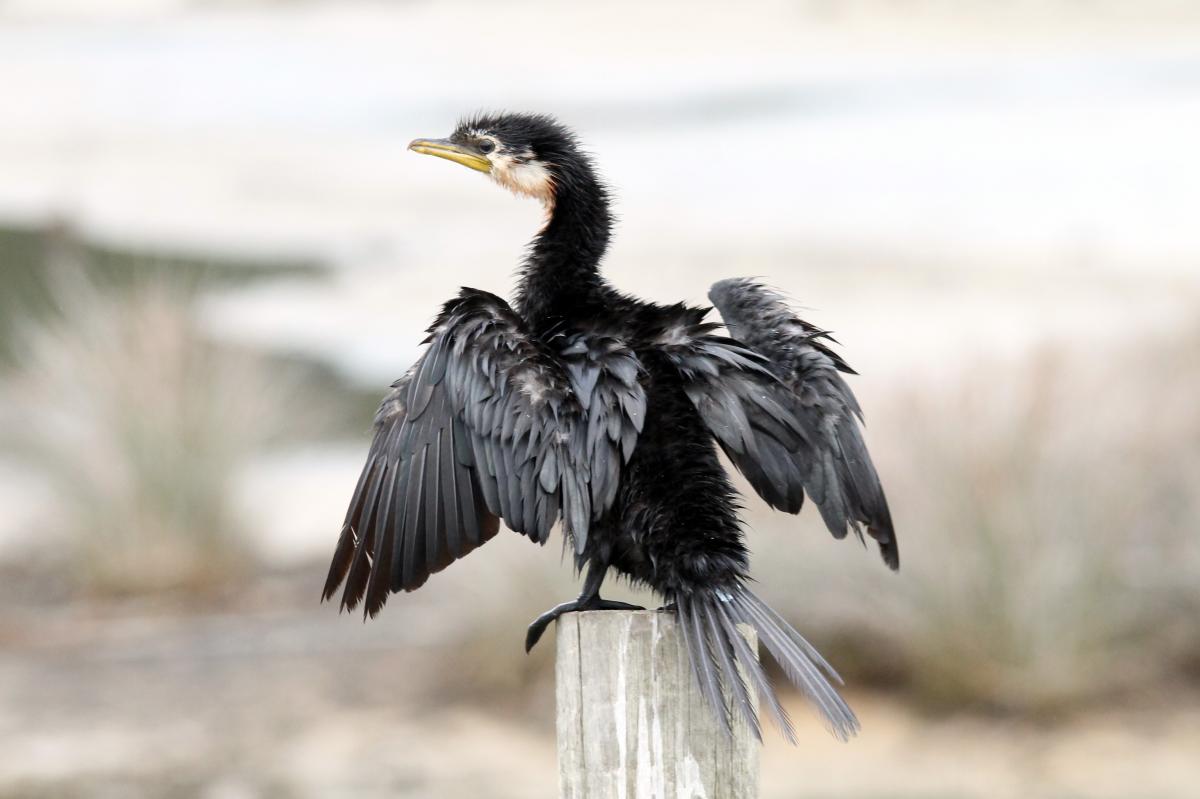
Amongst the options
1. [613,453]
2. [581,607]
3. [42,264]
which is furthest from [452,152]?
[42,264]

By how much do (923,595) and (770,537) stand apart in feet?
2.71

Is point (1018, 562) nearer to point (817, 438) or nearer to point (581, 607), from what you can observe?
point (817, 438)

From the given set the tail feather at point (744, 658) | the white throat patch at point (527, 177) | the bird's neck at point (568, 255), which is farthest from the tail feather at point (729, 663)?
the white throat patch at point (527, 177)

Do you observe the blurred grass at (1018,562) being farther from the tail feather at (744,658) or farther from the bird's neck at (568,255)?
the tail feather at (744,658)

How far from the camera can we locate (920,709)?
23.8ft

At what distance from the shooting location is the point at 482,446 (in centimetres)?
292

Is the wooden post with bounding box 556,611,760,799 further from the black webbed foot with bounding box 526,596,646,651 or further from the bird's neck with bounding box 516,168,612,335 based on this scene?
the bird's neck with bounding box 516,168,612,335

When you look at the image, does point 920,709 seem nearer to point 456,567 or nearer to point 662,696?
point 456,567

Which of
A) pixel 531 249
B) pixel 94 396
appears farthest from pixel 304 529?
pixel 531 249

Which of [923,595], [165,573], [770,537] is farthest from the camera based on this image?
[165,573]

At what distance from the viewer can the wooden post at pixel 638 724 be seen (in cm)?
262

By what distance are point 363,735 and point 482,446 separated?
4.94m

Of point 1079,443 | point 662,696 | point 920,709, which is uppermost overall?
point 1079,443

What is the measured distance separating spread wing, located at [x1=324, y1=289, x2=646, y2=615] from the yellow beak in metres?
0.56
